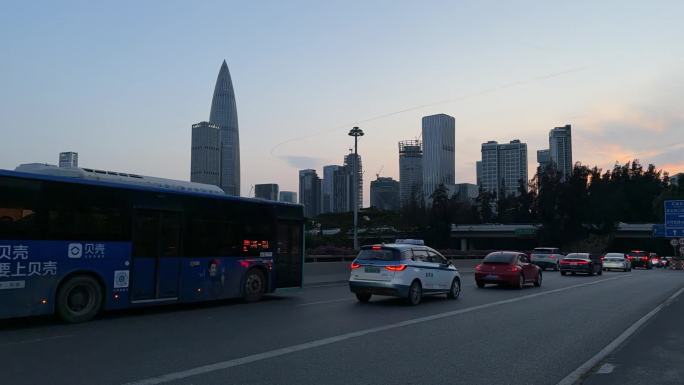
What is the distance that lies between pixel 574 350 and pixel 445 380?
3536 millimetres

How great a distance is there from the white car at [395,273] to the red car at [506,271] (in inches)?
253

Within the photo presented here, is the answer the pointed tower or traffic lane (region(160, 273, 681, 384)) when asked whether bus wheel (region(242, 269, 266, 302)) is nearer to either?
traffic lane (region(160, 273, 681, 384))

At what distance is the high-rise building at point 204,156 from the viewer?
219 feet

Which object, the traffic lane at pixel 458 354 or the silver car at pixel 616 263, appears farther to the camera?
the silver car at pixel 616 263

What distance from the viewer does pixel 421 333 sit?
1121cm

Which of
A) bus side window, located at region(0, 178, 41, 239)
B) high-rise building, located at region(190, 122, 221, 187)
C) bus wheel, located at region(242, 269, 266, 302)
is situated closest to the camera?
bus side window, located at region(0, 178, 41, 239)

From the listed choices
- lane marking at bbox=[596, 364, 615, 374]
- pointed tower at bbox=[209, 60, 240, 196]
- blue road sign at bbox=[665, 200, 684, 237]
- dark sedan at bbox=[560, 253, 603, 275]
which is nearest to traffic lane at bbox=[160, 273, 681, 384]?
lane marking at bbox=[596, 364, 615, 374]

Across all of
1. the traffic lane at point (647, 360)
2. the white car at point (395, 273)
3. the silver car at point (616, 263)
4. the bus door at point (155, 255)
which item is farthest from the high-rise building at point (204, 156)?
the traffic lane at point (647, 360)

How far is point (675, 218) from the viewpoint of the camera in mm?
41281

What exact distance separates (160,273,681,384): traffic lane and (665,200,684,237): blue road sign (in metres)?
31.2

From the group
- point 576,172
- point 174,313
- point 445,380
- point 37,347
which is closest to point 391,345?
point 445,380

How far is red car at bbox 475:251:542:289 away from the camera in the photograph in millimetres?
23000

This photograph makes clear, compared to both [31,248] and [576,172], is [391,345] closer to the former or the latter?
[31,248]

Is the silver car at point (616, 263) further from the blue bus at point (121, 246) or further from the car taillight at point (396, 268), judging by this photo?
the blue bus at point (121, 246)
